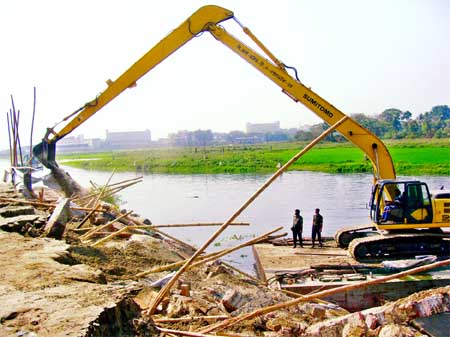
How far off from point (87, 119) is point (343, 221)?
11278 mm

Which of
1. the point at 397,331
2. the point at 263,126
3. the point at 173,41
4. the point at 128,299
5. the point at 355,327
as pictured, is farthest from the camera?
the point at 263,126

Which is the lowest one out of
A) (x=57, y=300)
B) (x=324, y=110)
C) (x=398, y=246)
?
(x=398, y=246)

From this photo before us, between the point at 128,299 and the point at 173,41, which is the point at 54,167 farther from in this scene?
the point at 128,299

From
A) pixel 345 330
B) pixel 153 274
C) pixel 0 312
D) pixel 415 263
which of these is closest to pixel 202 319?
pixel 345 330

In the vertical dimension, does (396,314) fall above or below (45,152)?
below

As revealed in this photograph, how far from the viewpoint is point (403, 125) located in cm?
8031

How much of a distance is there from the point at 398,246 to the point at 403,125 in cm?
7361

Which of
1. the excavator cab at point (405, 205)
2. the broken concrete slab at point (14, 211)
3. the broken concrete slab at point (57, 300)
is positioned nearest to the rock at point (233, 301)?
the broken concrete slab at point (57, 300)

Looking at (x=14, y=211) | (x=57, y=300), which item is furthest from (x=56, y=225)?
(x=57, y=300)

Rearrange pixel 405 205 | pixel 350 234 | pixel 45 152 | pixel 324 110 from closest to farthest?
1. pixel 405 205
2. pixel 324 110
3. pixel 350 234
4. pixel 45 152

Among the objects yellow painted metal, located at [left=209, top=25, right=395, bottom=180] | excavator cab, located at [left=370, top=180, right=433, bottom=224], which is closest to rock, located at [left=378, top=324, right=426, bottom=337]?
excavator cab, located at [left=370, top=180, right=433, bottom=224]

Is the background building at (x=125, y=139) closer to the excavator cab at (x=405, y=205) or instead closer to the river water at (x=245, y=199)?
the river water at (x=245, y=199)

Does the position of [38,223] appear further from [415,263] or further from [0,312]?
[415,263]

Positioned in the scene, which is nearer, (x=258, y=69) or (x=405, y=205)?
(x=405, y=205)
